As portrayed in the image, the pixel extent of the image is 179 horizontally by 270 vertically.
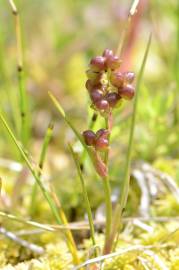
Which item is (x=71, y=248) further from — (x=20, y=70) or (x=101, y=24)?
(x=101, y=24)

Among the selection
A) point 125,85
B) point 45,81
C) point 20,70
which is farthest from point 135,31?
point 125,85

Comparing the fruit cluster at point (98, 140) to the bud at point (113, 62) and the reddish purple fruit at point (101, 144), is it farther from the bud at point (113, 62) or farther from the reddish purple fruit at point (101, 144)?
the bud at point (113, 62)

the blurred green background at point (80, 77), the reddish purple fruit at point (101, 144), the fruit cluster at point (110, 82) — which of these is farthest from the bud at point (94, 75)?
the blurred green background at point (80, 77)

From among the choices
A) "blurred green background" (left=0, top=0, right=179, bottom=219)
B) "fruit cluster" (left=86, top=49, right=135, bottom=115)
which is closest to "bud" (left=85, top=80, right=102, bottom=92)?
"fruit cluster" (left=86, top=49, right=135, bottom=115)

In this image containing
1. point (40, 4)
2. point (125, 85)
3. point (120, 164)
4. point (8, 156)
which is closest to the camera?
point (125, 85)

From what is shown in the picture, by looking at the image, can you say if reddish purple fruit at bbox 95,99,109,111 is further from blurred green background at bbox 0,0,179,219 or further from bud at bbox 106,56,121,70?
blurred green background at bbox 0,0,179,219

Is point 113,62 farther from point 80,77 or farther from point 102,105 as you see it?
point 80,77
